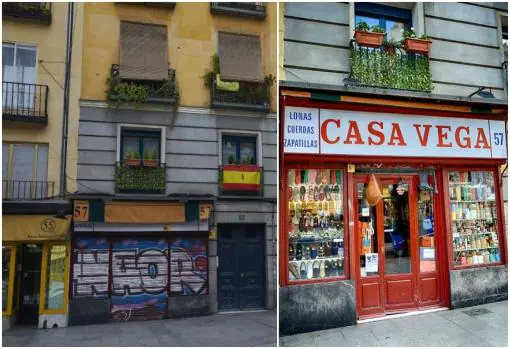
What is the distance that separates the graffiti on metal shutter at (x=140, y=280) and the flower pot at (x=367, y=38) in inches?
124

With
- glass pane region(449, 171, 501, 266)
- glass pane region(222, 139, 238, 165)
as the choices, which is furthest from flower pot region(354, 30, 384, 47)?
glass pane region(222, 139, 238, 165)

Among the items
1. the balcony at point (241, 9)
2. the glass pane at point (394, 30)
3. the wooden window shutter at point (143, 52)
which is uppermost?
the glass pane at point (394, 30)

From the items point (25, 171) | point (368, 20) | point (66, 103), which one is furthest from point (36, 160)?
point (368, 20)

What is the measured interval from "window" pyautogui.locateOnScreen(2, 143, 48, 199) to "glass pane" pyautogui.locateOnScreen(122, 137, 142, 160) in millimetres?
432

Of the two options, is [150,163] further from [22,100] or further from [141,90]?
[22,100]

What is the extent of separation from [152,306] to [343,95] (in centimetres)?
273

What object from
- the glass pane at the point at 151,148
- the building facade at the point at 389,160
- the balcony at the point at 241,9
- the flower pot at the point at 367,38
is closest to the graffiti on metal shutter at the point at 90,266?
the glass pane at the point at 151,148

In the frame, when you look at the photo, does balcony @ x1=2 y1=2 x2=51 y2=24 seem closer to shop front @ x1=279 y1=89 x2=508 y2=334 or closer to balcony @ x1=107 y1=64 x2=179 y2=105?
balcony @ x1=107 y1=64 x2=179 y2=105

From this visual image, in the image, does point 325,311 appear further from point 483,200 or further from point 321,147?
point 483,200

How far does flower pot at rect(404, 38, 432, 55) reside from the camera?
15.8 ft

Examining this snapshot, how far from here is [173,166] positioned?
2.73 m

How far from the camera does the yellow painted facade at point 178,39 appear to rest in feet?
8.87

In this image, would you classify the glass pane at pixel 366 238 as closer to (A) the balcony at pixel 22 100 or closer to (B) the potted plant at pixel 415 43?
(B) the potted plant at pixel 415 43

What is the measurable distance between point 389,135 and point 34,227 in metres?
3.44
